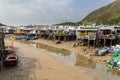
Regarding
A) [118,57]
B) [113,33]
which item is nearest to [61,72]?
[118,57]

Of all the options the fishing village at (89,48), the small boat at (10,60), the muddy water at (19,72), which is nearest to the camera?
the muddy water at (19,72)

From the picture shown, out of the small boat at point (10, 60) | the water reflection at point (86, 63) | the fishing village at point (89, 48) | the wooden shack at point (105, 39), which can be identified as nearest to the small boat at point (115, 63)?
the fishing village at point (89, 48)

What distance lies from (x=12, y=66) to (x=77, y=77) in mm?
10431

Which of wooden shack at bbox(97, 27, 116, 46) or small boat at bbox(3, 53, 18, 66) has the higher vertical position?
wooden shack at bbox(97, 27, 116, 46)

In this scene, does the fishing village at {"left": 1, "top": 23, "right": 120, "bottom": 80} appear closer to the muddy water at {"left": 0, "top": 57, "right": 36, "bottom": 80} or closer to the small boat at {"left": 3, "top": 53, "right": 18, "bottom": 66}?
the small boat at {"left": 3, "top": 53, "right": 18, "bottom": 66}

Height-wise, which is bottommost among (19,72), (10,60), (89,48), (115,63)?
(19,72)

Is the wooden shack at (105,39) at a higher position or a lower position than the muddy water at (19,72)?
higher

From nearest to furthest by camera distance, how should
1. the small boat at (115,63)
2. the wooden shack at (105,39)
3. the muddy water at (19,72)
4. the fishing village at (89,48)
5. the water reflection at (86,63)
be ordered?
the muddy water at (19,72) < the small boat at (115,63) < the fishing village at (89,48) < the water reflection at (86,63) < the wooden shack at (105,39)

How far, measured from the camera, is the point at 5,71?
32.2 m

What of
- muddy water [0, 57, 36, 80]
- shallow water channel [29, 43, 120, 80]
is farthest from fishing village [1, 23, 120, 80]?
muddy water [0, 57, 36, 80]

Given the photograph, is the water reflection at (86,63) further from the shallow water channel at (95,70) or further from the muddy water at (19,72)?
the muddy water at (19,72)

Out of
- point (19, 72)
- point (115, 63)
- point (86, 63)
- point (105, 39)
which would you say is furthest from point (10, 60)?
point (105, 39)

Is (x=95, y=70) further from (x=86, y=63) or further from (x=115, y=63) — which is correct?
(x=86, y=63)

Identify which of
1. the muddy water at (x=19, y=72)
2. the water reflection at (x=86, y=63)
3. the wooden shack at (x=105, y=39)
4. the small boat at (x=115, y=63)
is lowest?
the water reflection at (x=86, y=63)
